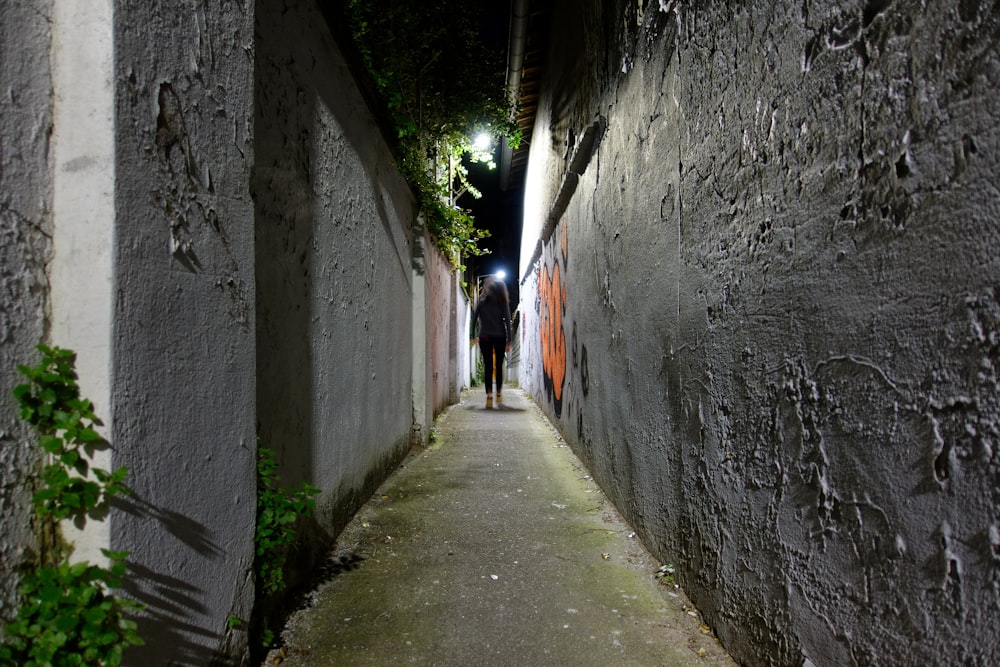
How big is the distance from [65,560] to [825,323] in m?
A: 1.96

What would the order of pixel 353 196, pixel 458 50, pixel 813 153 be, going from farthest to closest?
1. pixel 458 50
2. pixel 353 196
3. pixel 813 153

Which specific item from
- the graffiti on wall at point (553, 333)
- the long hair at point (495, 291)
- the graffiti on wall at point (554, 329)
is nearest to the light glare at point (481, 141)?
the graffiti on wall at point (554, 329)

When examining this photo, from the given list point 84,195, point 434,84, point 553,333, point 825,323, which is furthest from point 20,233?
point 553,333

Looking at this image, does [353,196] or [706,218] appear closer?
[706,218]

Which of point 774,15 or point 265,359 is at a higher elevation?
point 774,15

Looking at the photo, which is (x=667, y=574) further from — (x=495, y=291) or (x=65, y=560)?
Answer: (x=495, y=291)

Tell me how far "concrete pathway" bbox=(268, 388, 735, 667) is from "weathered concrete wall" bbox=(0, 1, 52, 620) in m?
1.16

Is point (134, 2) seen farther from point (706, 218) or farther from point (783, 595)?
point (783, 595)

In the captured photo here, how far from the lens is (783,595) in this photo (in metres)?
1.61

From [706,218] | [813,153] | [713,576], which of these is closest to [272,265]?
[706,218]

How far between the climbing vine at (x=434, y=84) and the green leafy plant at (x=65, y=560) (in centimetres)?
320

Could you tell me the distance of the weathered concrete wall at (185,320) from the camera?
130 cm

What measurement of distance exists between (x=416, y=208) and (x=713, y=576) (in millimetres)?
4725

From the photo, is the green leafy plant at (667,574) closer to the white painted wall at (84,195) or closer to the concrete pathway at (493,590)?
the concrete pathway at (493,590)
